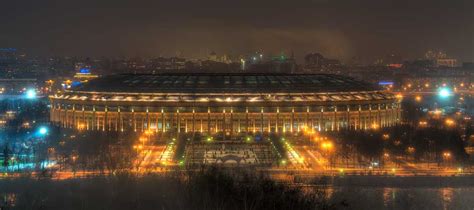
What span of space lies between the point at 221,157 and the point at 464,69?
416 feet

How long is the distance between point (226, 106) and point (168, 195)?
103 ft

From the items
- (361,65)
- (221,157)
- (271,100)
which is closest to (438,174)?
(221,157)

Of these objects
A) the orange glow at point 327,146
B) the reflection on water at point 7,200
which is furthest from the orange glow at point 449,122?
the reflection on water at point 7,200

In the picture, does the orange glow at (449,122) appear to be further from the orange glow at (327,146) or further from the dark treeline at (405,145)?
the orange glow at (327,146)

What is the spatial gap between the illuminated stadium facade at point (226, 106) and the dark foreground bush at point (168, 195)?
26822 millimetres

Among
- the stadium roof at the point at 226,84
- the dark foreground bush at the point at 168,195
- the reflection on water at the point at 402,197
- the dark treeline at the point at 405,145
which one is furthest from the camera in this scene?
the stadium roof at the point at 226,84

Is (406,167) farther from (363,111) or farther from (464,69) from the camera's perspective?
(464,69)

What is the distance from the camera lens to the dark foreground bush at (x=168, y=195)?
2550 cm

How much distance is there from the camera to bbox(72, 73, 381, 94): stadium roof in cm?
6241

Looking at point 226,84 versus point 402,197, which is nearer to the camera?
point 402,197

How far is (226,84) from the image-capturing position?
209 feet

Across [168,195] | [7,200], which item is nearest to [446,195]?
[168,195]

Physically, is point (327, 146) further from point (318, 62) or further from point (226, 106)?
point (318, 62)

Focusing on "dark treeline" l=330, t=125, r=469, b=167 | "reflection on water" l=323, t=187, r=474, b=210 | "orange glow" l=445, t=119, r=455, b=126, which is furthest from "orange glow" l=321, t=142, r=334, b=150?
"orange glow" l=445, t=119, r=455, b=126
